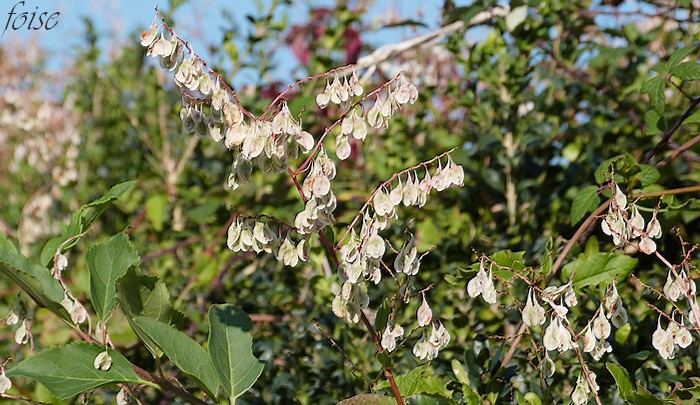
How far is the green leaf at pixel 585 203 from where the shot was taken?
117 centimetres

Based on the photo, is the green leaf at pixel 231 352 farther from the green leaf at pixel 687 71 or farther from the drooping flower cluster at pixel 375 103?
the green leaf at pixel 687 71

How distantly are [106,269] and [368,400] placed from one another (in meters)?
0.37

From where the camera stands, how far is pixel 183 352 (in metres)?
0.95

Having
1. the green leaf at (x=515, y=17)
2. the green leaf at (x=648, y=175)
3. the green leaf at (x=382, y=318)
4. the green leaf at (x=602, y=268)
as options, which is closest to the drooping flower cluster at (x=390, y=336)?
the green leaf at (x=382, y=318)

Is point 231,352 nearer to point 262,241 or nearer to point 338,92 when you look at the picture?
point 262,241

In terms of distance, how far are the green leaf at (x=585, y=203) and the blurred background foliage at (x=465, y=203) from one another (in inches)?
1.1

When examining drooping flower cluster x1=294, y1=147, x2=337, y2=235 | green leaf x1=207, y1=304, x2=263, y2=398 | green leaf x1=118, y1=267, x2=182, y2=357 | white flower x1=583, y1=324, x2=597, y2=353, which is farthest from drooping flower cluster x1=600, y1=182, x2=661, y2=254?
green leaf x1=118, y1=267, x2=182, y2=357

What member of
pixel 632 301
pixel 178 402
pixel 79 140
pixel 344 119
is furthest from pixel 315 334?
pixel 79 140

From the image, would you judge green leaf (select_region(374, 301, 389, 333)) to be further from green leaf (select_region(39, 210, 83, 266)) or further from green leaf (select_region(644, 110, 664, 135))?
green leaf (select_region(644, 110, 664, 135))

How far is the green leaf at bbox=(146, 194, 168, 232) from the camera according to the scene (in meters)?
2.33

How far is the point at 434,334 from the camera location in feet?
3.00

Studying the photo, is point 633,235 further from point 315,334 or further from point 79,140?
point 79,140

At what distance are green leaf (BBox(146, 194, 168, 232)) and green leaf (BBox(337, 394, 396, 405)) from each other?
5.02ft

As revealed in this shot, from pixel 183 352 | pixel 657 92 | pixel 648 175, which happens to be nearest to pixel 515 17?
pixel 657 92
